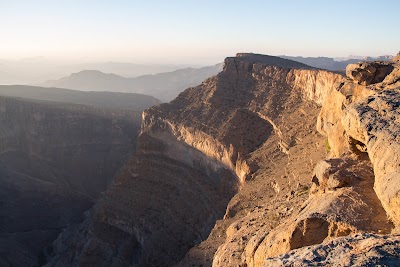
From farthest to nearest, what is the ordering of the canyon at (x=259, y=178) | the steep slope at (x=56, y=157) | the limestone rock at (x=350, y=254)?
1. the steep slope at (x=56, y=157)
2. the canyon at (x=259, y=178)
3. the limestone rock at (x=350, y=254)

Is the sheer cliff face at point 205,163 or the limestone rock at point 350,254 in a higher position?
the limestone rock at point 350,254

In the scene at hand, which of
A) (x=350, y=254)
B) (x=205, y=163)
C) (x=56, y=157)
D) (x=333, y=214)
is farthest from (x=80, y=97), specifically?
(x=350, y=254)

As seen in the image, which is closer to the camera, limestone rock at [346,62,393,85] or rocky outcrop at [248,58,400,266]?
rocky outcrop at [248,58,400,266]

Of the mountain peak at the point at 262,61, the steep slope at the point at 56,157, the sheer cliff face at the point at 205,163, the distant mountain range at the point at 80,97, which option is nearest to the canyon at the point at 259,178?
the sheer cliff face at the point at 205,163

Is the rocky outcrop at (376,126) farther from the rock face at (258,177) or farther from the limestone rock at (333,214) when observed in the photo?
the limestone rock at (333,214)

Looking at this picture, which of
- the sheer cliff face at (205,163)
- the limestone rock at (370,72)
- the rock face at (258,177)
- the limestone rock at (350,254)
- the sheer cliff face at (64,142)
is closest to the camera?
the limestone rock at (350,254)

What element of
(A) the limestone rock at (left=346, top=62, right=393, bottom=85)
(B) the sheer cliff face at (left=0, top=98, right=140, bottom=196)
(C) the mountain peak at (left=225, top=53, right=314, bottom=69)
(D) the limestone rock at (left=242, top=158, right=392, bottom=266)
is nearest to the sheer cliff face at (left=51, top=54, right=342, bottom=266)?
(C) the mountain peak at (left=225, top=53, right=314, bottom=69)

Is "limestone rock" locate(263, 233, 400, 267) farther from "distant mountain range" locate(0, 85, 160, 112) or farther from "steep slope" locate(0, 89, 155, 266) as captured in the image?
"distant mountain range" locate(0, 85, 160, 112)

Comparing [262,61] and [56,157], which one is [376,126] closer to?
[262,61]
